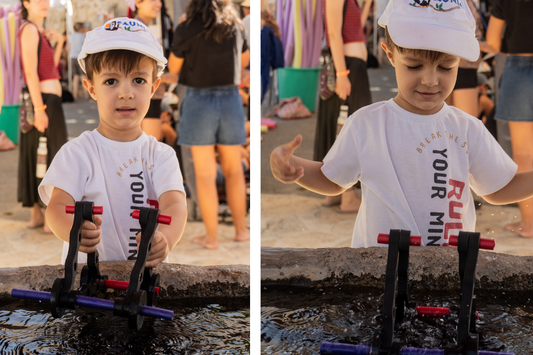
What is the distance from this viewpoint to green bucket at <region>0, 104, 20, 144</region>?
234 centimetres

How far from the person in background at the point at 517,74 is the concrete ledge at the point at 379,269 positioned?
485 millimetres

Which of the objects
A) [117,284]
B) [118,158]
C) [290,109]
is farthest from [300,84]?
[117,284]

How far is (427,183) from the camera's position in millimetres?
2014

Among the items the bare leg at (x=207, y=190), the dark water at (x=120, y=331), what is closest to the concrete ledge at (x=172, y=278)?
the dark water at (x=120, y=331)

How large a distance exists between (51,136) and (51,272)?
0.73 m

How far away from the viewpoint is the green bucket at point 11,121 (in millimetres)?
2342

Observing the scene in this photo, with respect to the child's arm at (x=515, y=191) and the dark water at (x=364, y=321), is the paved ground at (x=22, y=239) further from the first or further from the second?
the child's arm at (x=515, y=191)

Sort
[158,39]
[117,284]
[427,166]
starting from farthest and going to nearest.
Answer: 1. [158,39]
2. [427,166]
3. [117,284]

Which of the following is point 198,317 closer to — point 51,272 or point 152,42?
point 51,272

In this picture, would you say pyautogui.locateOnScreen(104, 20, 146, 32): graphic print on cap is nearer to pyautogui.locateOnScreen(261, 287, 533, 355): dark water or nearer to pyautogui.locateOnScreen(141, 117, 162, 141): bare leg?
pyautogui.locateOnScreen(141, 117, 162, 141): bare leg

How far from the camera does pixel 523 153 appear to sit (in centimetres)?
216

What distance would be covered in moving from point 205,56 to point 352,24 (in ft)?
2.14

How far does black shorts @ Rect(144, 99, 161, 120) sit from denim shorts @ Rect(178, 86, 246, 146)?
14 cm

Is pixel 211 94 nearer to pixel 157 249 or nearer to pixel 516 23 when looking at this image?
pixel 157 249
